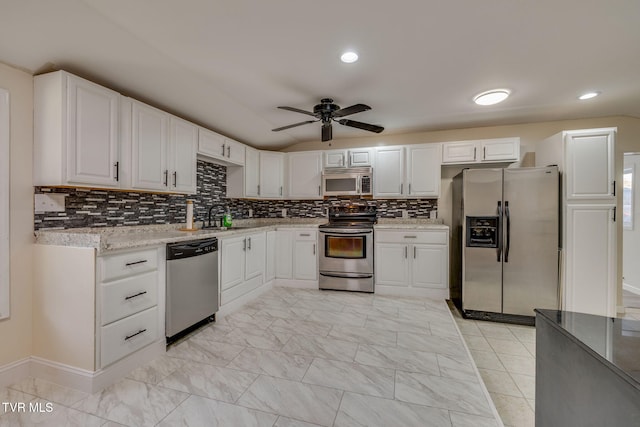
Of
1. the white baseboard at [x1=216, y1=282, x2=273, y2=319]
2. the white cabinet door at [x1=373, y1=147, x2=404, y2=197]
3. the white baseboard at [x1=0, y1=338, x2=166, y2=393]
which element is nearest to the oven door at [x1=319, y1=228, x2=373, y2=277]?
the white cabinet door at [x1=373, y1=147, x2=404, y2=197]

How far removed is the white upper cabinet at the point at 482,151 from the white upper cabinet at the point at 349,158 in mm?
1100

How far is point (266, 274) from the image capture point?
4.04m

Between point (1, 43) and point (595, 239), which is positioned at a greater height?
point (1, 43)

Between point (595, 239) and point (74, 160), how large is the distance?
4861 mm

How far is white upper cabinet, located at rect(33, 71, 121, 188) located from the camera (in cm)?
195

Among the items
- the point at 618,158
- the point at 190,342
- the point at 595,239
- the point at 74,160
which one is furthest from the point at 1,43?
the point at 618,158

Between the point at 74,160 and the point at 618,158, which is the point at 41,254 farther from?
the point at 618,158

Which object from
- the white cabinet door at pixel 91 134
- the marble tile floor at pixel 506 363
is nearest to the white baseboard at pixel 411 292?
the marble tile floor at pixel 506 363

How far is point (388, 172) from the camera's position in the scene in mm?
4207

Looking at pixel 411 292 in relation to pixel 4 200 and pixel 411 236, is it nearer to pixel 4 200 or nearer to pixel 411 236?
pixel 411 236

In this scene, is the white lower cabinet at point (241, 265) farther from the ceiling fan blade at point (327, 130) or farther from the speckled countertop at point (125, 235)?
the ceiling fan blade at point (327, 130)

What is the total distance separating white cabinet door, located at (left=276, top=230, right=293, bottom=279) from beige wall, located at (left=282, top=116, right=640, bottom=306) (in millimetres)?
1757

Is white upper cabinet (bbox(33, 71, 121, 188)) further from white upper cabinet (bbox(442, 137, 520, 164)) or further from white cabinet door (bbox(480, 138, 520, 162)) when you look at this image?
white cabinet door (bbox(480, 138, 520, 162))

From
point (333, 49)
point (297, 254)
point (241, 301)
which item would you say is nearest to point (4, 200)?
point (241, 301)
